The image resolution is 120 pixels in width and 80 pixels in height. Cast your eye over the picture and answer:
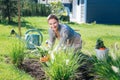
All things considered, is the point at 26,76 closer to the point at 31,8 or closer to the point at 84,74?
the point at 84,74

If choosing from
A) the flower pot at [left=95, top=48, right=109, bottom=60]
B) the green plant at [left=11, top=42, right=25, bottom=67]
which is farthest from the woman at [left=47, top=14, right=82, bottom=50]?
the green plant at [left=11, top=42, right=25, bottom=67]

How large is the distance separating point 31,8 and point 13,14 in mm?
14106

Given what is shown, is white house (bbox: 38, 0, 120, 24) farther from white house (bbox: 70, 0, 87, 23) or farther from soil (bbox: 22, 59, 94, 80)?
soil (bbox: 22, 59, 94, 80)

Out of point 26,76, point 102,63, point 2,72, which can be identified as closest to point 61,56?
point 102,63

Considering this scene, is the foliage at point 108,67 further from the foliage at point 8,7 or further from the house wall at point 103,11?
the house wall at point 103,11

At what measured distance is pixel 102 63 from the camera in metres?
5.23

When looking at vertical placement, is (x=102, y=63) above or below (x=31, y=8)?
above

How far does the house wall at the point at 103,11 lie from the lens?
27.9 meters

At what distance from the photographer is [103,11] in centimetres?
2822

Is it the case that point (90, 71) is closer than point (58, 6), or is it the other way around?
point (90, 71)

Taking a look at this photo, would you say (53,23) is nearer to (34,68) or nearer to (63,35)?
→ (63,35)

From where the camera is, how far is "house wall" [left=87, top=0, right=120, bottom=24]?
2788 centimetres

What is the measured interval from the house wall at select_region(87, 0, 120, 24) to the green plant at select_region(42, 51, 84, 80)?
879 inches

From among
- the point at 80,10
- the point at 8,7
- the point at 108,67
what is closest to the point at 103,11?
the point at 80,10
